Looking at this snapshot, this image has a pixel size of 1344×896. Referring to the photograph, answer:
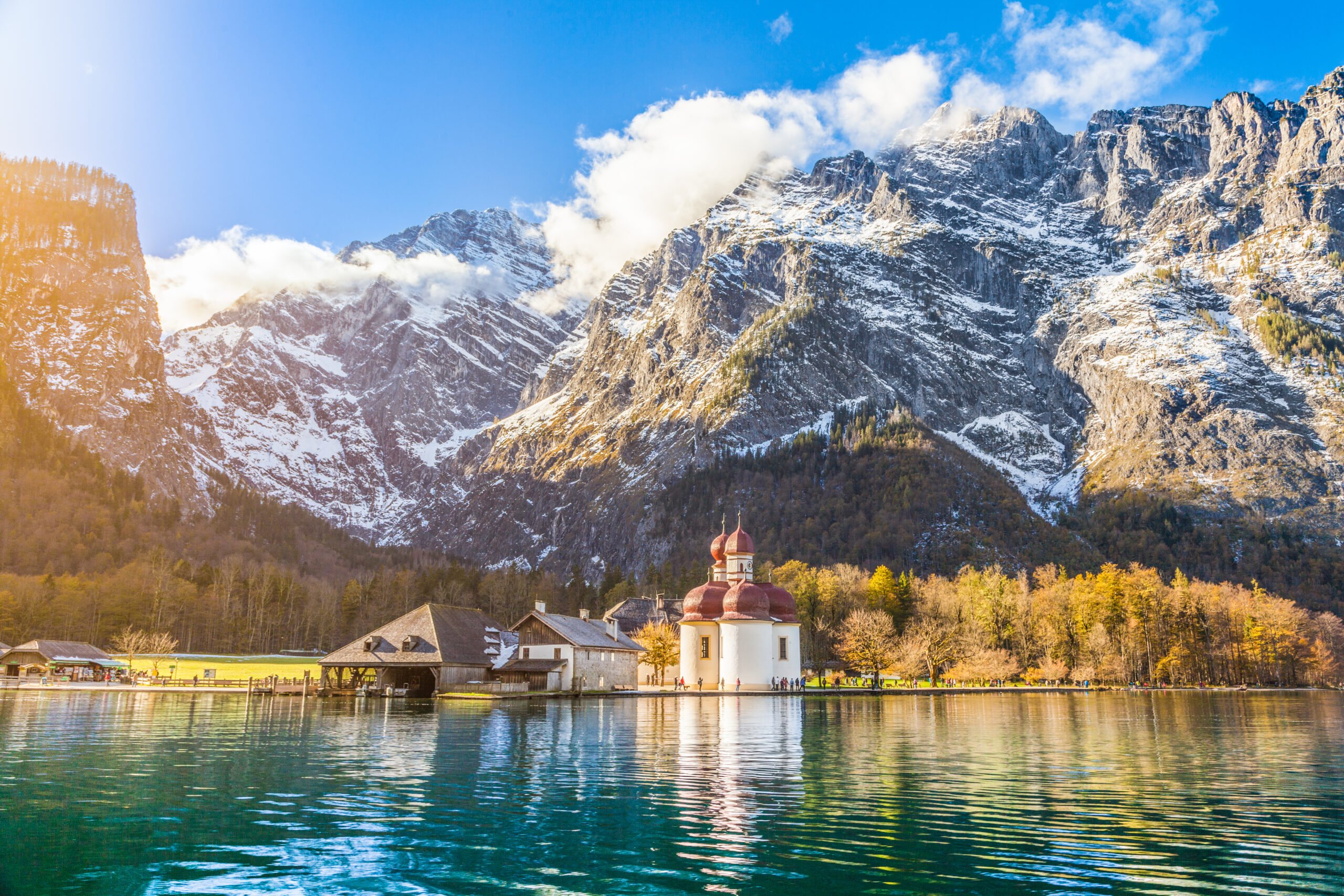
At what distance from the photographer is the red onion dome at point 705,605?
10419cm

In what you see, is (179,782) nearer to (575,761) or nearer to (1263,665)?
(575,761)

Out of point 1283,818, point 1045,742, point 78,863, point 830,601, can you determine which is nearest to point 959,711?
point 1045,742

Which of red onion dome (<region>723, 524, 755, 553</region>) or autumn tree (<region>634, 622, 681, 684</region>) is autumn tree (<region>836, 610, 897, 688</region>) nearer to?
red onion dome (<region>723, 524, 755, 553</region>)

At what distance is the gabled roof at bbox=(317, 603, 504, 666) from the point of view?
7962 centimetres

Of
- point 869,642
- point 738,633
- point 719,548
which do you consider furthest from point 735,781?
point 869,642

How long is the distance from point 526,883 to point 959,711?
5456cm

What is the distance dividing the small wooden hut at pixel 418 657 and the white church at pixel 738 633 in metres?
22.9

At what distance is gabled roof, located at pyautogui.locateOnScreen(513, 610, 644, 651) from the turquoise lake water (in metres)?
38.6

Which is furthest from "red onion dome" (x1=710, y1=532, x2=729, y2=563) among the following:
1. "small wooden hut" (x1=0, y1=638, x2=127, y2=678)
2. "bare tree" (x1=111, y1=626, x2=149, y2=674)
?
"bare tree" (x1=111, y1=626, x2=149, y2=674)

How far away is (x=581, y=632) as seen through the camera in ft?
302

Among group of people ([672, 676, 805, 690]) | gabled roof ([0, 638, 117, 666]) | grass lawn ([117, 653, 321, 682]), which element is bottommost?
group of people ([672, 676, 805, 690])

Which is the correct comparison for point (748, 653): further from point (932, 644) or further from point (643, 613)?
point (932, 644)

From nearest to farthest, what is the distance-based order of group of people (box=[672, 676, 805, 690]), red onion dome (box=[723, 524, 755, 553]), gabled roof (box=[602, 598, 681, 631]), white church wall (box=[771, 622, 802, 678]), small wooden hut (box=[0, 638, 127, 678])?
group of people (box=[672, 676, 805, 690])
white church wall (box=[771, 622, 802, 678])
small wooden hut (box=[0, 638, 127, 678])
red onion dome (box=[723, 524, 755, 553])
gabled roof (box=[602, 598, 681, 631])

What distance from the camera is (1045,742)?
42.5 m
